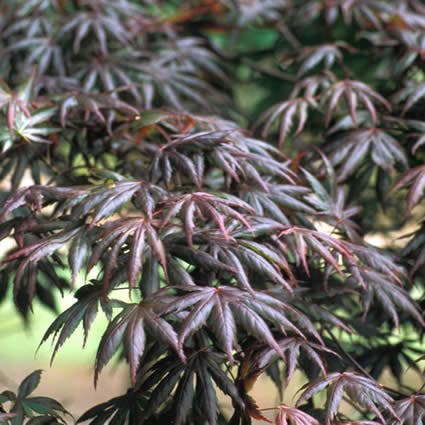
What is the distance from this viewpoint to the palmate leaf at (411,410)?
128cm

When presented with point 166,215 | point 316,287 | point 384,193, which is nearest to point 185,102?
point 384,193

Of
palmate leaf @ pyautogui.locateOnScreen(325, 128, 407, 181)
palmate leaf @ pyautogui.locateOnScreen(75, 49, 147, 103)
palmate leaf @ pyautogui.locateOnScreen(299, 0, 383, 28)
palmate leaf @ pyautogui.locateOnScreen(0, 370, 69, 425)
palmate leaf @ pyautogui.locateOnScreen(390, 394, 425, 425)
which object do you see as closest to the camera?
palmate leaf @ pyautogui.locateOnScreen(390, 394, 425, 425)

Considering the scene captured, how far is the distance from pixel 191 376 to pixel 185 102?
4.09 ft

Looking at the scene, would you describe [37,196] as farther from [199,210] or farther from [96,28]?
[96,28]

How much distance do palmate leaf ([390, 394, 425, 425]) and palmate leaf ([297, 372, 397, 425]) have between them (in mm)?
21

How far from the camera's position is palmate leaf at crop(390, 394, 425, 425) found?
1.28 m

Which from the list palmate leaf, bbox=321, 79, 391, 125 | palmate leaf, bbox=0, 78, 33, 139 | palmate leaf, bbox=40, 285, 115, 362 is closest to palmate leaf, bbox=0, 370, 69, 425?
palmate leaf, bbox=40, 285, 115, 362

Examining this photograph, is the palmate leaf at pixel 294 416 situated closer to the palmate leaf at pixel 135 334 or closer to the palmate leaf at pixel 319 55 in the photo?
the palmate leaf at pixel 135 334

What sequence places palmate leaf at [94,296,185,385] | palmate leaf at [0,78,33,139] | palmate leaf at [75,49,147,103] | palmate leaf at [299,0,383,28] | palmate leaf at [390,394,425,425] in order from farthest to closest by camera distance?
palmate leaf at [299,0,383,28] < palmate leaf at [75,49,147,103] < palmate leaf at [0,78,33,139] < palmate leaf at [390,394,425,425] < palmate leaf at [94,296,185,385]

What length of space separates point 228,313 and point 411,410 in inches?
16.1

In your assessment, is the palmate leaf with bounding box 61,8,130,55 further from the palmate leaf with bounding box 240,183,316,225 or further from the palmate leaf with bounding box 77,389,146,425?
the palmate leaf with bounding box 77,389,146,425

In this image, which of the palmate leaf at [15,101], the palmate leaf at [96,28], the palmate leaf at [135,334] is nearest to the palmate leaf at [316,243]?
the palmate leaf at [135,334]

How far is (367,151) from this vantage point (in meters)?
1.83

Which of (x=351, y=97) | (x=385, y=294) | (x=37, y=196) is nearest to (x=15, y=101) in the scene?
(x=37, y=196)
